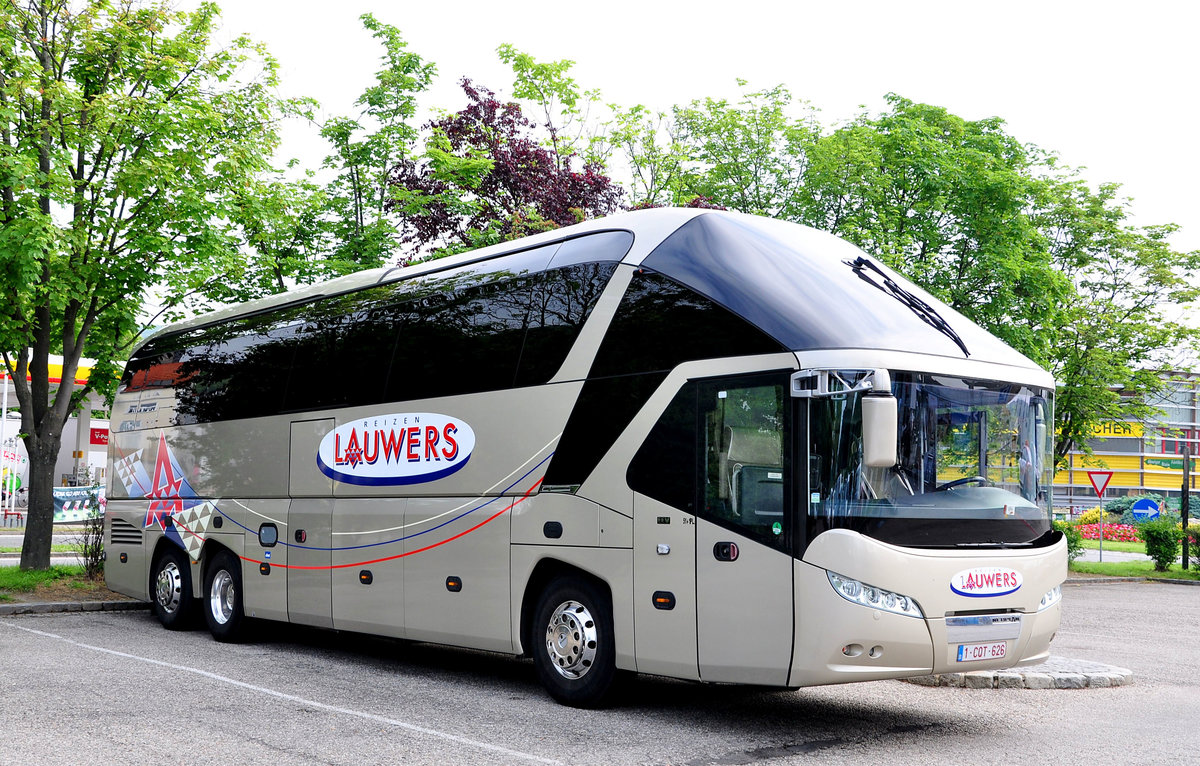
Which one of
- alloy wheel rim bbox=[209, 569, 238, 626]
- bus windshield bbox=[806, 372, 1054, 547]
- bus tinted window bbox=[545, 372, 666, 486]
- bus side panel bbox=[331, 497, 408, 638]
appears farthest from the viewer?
alloy wheel rim bbox=[209, 569, 238, 626]

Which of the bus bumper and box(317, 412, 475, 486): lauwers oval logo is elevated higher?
box(317, 412, 475, 486): lauwers oval logo

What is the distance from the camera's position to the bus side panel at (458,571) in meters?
10.2

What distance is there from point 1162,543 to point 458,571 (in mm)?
27732

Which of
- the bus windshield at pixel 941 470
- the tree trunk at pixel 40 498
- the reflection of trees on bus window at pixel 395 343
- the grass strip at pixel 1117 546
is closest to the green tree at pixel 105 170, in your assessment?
the tree trunk at pixel 40 498

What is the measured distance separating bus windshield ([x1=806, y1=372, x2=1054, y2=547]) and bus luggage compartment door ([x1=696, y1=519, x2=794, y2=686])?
0.48 metres

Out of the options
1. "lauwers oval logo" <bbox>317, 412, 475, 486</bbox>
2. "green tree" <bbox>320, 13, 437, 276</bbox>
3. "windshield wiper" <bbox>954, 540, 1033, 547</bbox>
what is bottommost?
"windshield wiper" <bbox>954, 540, 1033, 547</bbox>

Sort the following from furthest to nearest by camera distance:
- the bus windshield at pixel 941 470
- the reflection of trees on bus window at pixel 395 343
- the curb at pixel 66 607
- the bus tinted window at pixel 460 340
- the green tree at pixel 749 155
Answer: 1. the green tree at pixel 749 155
2. the curb at pixel 66 607
3. the bus tinted window at pixel 460 340
4. the reflection of trees on bus window at pixel 395 343
5. the bus windshield at pixel 941 470

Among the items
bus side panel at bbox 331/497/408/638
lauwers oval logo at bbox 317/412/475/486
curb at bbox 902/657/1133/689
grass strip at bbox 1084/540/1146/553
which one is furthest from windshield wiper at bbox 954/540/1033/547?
grass strip at bbox 1084/540/1146/553

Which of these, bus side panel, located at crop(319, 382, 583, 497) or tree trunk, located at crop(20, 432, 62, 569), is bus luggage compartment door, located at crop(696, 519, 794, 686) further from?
tree trunk, located at crop(20, 432, 62, 569)

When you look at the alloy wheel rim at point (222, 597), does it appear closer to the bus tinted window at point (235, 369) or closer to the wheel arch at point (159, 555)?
the wheel arch at point (159, 555)

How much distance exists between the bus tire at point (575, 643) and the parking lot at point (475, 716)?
0.21 m

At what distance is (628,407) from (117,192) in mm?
10615

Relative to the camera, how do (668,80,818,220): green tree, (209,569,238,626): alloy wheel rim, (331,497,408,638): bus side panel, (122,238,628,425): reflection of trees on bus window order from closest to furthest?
(122,238,628,425): reflection of trees on bus window
(331,497,408,638): bus side panel
(209,569,238,626): alloy wheel rim
(668,80,818,220): green tree

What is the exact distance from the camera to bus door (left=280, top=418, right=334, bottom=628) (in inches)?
489
